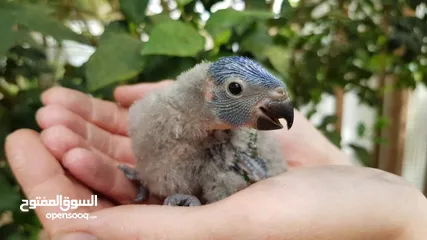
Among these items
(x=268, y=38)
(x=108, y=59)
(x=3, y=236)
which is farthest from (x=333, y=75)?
(x=3, y=236)

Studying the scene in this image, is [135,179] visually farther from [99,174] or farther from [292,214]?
[292,214]

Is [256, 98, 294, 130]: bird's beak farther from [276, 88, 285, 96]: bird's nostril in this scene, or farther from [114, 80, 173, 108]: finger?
[114, 80, 173, 108]: finger

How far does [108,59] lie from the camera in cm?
57

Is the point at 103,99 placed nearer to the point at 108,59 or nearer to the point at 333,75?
the point at 108,59

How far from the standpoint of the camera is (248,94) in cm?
43

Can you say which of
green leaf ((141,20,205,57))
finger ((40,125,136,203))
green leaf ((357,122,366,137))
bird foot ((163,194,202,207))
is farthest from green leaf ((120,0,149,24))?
green leaf ((357,122,366,137))

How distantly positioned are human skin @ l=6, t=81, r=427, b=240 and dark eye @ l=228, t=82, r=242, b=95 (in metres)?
0.11

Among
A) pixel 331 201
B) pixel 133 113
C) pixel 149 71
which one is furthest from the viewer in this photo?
pixel 149 71

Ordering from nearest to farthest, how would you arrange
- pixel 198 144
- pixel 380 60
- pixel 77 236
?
1. pixel 77 236
2. pixel 198 144
3. pixel 380 60

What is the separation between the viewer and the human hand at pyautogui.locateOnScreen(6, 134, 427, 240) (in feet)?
1.34

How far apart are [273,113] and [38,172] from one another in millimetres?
327

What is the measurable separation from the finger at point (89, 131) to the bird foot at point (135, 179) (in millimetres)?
66

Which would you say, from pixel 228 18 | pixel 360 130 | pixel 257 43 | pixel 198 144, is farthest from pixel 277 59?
pixel 360 130

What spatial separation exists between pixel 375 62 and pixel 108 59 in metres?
0.66
